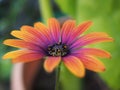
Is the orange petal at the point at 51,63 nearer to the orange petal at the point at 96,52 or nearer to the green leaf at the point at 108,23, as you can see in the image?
the orange petal at the point at 96,52

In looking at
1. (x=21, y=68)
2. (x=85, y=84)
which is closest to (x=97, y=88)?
(x=85, y=84)

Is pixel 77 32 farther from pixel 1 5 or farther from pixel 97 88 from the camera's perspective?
pixel 1 5

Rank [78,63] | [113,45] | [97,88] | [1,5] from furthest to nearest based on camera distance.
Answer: [1,5]
[97,88]
[113,45]
[78,63]

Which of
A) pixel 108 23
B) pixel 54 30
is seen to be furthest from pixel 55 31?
pixel 108 23

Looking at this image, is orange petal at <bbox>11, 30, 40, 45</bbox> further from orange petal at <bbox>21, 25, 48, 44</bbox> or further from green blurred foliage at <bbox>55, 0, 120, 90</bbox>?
green blurred foliage at <bbox>55, 0, 120, 90</bbox>

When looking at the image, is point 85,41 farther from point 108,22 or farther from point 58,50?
A: point 108,22

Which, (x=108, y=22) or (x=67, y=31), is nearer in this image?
(x=67, y=31)

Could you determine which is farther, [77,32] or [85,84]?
[85,84]
